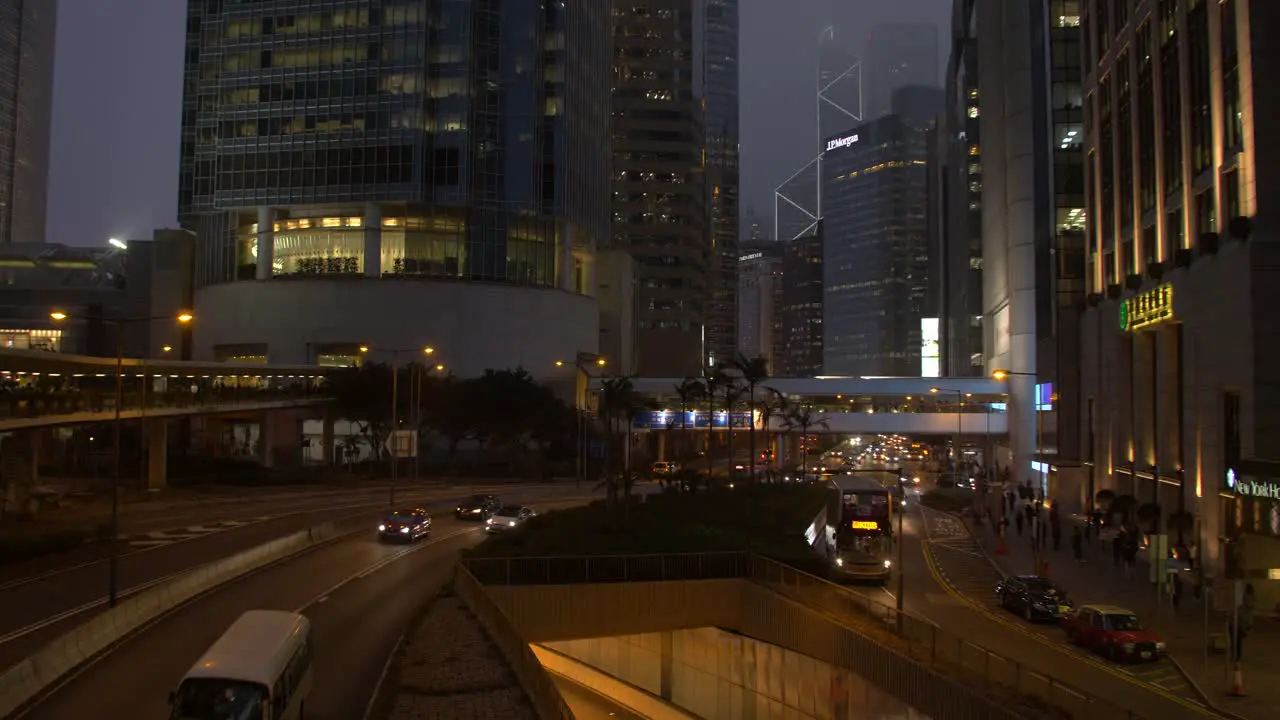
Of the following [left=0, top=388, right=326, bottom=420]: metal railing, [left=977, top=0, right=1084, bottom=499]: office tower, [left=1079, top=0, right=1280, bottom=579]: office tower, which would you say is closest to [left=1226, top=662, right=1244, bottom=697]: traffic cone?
[left=1079, top=0, right=1280, bottom=579]: office tower

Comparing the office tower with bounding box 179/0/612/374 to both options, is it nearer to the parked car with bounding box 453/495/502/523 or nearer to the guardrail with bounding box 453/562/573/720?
the parked car with bounding box 453/495/502/523

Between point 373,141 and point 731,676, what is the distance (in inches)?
3197

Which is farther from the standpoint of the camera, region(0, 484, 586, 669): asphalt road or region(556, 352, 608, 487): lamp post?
region(556, 352, 608, 487): lamp post

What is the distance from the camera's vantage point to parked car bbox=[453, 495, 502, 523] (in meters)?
51.7

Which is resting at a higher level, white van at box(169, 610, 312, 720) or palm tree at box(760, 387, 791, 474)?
palm tree at box(760, 387, 791, 474)

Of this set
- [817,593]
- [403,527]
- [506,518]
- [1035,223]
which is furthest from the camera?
[1035,223]

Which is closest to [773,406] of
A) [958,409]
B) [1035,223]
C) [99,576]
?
[958,409]

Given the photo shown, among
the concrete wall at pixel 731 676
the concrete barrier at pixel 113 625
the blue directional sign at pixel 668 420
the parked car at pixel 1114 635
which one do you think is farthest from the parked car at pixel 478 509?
the blue directional sign at pixel 668 420

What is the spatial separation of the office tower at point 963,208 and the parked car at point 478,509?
3114 inches

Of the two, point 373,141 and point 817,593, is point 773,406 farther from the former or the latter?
point 817,593

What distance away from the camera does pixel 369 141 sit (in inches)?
4013

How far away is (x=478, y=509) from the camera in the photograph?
52.2 meters

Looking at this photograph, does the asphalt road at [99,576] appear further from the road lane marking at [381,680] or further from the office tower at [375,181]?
the office tower at [375,181]

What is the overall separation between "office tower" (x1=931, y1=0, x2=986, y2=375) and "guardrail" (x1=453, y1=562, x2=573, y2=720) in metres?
99.8
